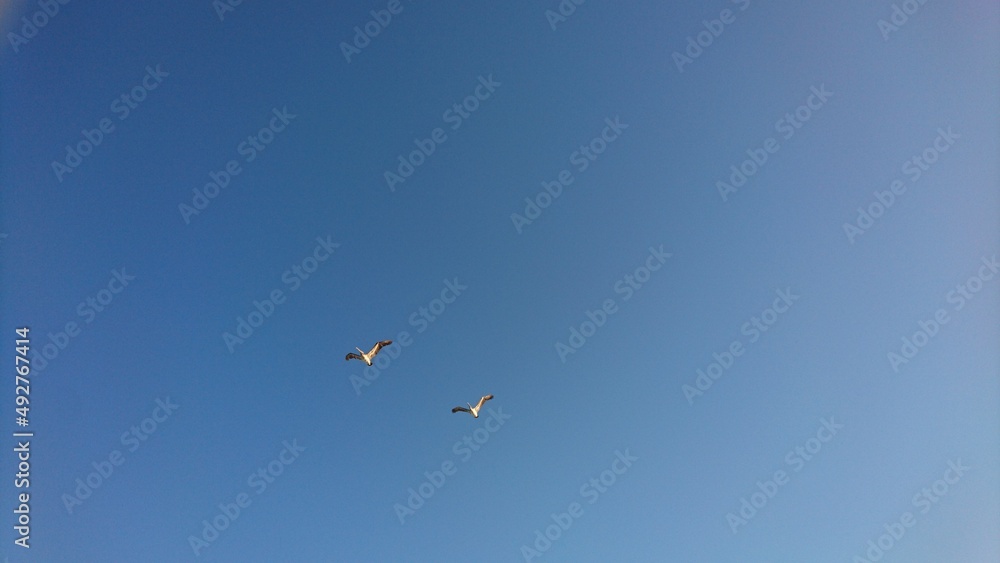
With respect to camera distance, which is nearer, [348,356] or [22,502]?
[22,502]

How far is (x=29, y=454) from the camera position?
51.9ft

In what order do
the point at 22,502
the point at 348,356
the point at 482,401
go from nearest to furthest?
the point at 22,502, the point at 348,356, the point at 482,401

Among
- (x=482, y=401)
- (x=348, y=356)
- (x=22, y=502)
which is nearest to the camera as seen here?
(x=22, y=502)

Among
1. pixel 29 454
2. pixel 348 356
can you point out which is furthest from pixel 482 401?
pixel 29 454

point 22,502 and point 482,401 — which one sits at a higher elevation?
point 482,401

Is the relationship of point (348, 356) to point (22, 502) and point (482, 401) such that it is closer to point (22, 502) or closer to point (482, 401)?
point (482, 401)

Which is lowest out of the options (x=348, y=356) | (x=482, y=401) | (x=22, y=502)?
(x=22, y=502)

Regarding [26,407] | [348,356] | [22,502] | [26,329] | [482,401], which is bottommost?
[22,502]

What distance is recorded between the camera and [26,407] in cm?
1580

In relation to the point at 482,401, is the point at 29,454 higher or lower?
lower

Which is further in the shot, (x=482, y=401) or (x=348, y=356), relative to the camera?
(x=482, y=401)

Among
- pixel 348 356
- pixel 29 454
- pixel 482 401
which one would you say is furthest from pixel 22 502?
pixel 482 401

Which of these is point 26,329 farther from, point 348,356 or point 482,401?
point 482,401

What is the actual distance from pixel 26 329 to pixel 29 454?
287cm
